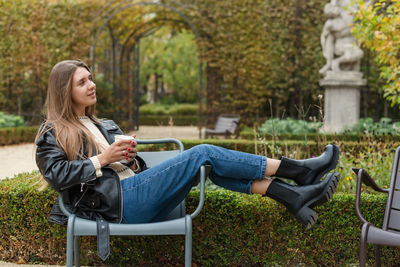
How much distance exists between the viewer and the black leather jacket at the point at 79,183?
2111mm

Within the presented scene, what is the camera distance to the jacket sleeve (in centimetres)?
210

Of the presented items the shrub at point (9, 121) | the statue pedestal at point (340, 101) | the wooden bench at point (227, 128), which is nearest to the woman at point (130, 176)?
the wooden bench at point (227, 128)

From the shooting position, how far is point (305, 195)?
7.37 ft

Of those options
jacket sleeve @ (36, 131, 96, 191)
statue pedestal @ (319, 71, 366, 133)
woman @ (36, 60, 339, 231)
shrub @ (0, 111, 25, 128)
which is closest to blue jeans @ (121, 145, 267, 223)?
woman @ (36, 60, 339, 231)

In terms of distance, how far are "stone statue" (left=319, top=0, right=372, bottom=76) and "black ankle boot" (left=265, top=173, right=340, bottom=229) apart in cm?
667

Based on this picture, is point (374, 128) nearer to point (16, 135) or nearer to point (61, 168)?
point (61, 168)

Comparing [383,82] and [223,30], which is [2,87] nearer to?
[223,30]

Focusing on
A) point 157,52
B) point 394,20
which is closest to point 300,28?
point 394,20

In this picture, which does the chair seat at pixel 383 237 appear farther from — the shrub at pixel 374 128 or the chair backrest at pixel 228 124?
the chair backrest at pixel 228 124

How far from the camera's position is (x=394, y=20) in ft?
13.1

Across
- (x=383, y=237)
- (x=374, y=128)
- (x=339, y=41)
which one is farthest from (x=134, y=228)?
(x=339, y=41)

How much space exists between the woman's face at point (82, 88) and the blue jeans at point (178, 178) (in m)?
0.50

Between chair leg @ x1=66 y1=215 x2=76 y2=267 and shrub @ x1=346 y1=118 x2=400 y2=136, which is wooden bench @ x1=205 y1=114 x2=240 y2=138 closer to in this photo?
shrub @ x1=346 y1=118 x2=400 y2=136

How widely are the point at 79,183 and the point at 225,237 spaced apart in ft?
3.31
